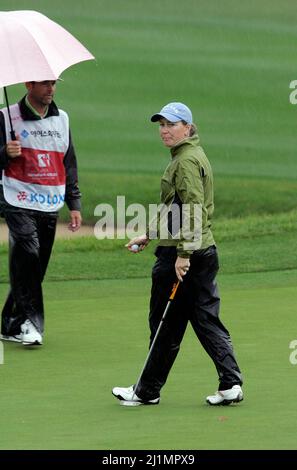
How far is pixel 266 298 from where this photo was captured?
11.9 meters

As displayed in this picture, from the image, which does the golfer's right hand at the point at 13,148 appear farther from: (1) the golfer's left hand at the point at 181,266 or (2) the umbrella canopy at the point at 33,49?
(1) the golfer's left hand at the point at 181,266

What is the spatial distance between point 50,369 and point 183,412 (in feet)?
5.25

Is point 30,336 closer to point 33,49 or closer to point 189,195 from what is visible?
point 33,49

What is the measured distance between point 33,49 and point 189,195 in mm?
2511

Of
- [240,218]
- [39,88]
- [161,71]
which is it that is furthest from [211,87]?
[39,88]

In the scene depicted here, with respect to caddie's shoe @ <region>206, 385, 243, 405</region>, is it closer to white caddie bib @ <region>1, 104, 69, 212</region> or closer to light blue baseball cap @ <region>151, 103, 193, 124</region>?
light blue baseball cap @ <region>151, 103, 193, 124</region>

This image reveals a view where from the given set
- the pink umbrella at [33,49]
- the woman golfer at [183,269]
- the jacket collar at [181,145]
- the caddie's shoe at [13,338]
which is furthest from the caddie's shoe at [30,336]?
the jacket collar at [181,145]

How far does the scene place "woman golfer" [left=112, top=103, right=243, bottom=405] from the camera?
25.8 ft

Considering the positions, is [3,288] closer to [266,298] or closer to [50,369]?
[266,298]

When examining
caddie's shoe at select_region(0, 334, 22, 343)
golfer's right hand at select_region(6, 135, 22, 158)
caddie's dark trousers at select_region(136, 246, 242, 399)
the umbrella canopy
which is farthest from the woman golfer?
caddie's shoe at select_region(0, 334, 22, 343)

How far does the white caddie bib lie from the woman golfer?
2.11 m

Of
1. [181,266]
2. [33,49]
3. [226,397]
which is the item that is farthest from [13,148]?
[226,397]

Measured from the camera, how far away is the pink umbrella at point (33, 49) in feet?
31.7

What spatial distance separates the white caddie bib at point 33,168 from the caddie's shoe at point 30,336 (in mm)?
832
